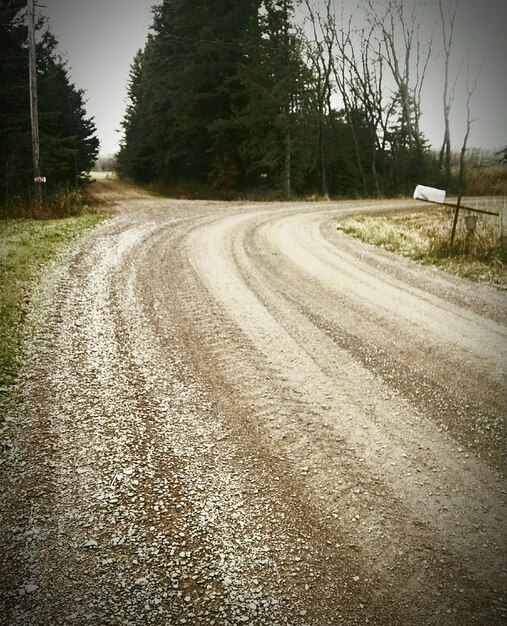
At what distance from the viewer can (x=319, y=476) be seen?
2.66 m

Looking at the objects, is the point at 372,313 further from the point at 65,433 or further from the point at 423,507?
the point at 65,433

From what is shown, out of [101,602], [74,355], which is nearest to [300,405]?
[101,602]

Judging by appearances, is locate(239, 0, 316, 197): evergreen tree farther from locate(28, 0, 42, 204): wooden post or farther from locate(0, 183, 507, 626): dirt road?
locate(0, 183, 507, 626): dirt road

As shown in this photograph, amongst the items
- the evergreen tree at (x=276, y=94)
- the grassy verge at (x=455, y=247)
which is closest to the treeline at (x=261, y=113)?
the evergreen tree at (x=276, y=94)

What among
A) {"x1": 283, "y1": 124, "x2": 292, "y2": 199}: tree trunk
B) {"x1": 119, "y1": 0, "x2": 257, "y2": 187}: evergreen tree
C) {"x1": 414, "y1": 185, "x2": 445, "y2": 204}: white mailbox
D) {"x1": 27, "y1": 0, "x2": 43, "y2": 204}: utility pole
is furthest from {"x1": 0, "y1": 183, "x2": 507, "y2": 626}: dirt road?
{"x1": 119, "y1": 0, "x2": 257, "y2": 187}: evergreen tree

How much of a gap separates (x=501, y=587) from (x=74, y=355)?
3855 mm

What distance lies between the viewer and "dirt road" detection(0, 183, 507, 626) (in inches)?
76.8

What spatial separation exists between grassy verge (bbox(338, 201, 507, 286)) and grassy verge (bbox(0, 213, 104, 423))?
280 inches

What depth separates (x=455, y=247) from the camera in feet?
27.4

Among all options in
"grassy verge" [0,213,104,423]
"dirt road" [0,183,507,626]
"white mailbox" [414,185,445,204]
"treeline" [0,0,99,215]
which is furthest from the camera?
"treeline" [0,0,99,215]

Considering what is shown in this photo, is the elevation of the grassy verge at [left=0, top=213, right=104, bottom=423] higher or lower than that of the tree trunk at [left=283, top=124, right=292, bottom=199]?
lower

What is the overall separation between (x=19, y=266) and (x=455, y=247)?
8.52 metres

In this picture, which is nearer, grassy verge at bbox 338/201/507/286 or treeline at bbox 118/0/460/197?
grassy verge at bbox 338/201/507/286

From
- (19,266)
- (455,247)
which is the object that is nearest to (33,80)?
(19,266)
